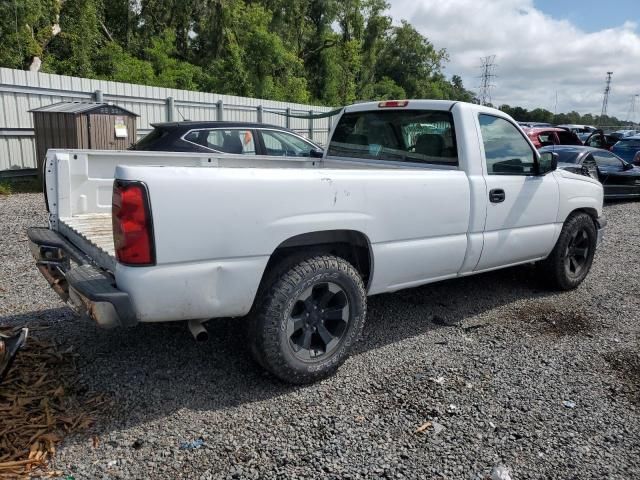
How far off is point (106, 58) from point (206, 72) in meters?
5.52

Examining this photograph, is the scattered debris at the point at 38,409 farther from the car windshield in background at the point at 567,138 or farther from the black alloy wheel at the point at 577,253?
the car windshield in background at the point at 567,138

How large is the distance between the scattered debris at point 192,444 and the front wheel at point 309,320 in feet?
2.04

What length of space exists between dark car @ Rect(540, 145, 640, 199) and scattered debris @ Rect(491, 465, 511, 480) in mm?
10403

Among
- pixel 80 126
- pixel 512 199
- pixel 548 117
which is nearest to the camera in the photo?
pixel 512 199

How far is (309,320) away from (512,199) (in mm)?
2226

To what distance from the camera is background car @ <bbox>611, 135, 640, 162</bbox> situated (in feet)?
51.8

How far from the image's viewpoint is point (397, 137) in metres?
4.90

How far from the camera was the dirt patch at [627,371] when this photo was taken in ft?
11.9

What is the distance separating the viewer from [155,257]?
281 cm

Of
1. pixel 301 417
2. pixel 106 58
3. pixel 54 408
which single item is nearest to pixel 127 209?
pixel 54 408

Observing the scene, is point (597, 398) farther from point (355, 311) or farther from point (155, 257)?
point (155, 257)

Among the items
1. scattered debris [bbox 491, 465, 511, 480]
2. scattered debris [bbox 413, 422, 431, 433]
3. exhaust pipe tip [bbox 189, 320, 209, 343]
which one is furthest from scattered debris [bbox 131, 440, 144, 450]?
scattered debris [bbox 491, 465, 511, 480]

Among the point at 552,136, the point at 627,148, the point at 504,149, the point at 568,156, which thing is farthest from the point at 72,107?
the point at 627,148

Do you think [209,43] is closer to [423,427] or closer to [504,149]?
[504,149]
